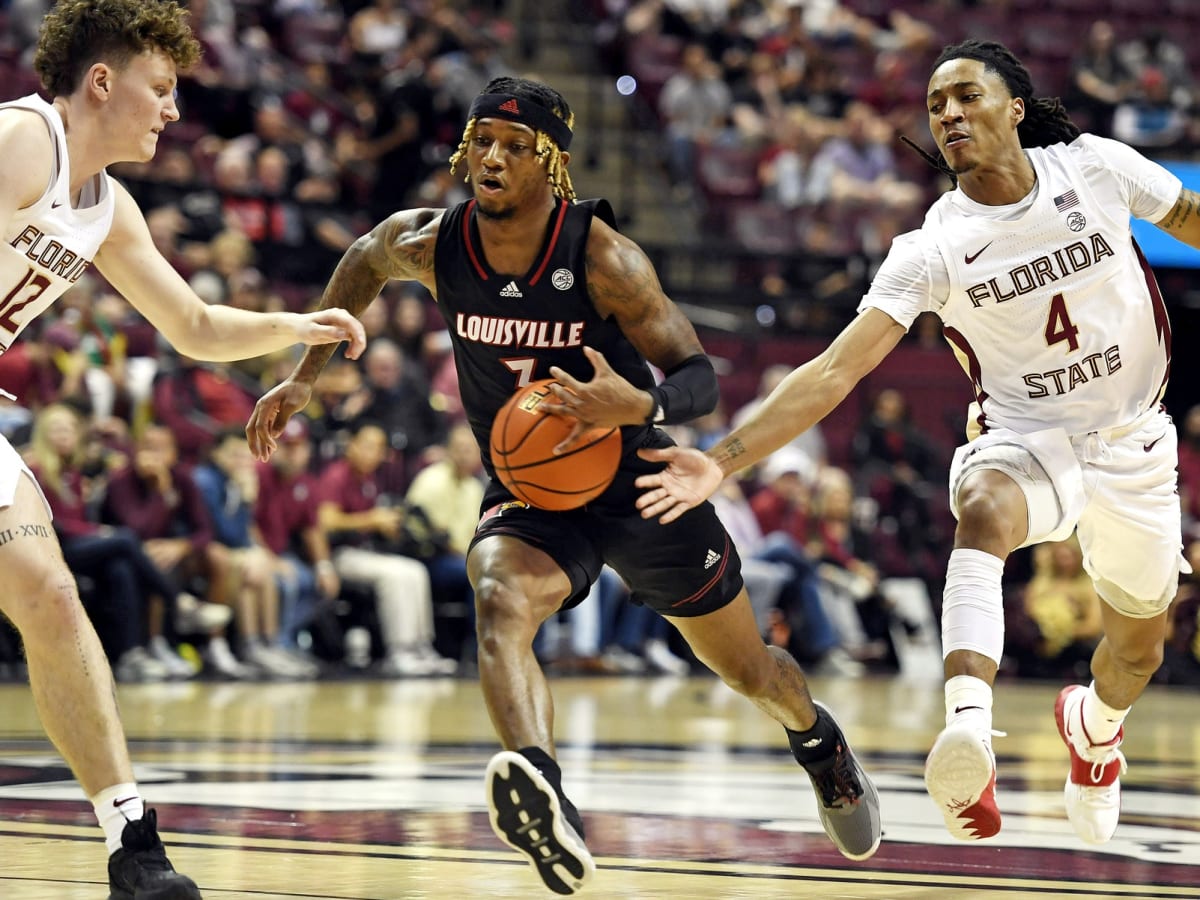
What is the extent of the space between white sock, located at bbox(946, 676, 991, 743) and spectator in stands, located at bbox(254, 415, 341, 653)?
Result: 7.48 metres

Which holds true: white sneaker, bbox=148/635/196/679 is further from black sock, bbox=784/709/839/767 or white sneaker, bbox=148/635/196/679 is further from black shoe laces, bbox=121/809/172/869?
black shoe laces, bbox=121/809/172/869

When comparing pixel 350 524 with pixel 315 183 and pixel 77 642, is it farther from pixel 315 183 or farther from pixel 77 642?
pixel 77 642

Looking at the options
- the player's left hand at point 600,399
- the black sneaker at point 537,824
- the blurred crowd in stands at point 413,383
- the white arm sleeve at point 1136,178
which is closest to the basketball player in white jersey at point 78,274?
the player's left hand at point 600,399

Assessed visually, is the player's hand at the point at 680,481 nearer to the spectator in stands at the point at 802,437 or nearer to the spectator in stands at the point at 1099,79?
the spectator in stands at the point at 802,437

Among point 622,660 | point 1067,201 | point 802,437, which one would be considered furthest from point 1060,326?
point 802,437

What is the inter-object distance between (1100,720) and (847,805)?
108 cm

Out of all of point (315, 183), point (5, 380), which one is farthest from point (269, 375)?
point (315, 183)

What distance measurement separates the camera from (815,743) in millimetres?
5332

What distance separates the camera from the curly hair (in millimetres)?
4230

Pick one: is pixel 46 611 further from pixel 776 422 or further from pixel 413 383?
pixel 413 383

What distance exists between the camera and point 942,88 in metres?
5.17

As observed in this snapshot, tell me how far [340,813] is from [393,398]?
7041 mm

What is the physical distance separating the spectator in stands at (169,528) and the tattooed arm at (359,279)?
5869mm

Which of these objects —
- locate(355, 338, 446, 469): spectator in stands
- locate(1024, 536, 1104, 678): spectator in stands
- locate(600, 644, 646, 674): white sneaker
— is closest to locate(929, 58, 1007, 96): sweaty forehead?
locate(355, 338, 446, 469): spectator in stands
